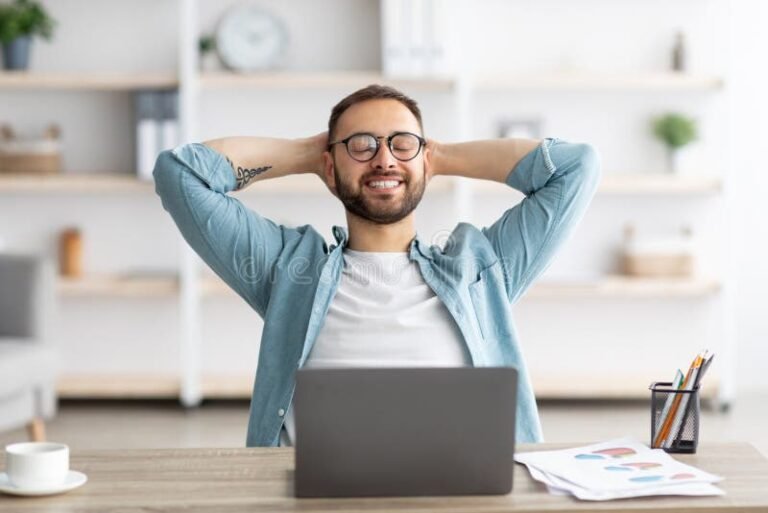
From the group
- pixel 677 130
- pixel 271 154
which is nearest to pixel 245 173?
pixel 271 154

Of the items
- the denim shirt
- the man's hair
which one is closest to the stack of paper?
the denim shirt

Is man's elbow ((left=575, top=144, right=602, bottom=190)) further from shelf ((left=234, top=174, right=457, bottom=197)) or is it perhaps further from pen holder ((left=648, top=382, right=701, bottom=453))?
shelf ((left=234, top=174, right=457, bottom=197))

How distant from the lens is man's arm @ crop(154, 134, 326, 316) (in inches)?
82.0

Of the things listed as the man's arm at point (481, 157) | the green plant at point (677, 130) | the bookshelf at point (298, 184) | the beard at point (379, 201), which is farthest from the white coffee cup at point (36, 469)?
the green plant at point (677, 130)

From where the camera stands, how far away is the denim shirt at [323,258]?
6.54 ft

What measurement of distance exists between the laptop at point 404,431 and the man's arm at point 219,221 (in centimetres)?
70

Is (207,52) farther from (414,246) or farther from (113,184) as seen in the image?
(414,246)

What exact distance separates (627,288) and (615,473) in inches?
131

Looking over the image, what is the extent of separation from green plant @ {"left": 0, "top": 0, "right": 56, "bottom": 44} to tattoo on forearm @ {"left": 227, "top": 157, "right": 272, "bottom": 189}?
2.93 meters

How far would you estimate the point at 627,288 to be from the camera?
479 cm

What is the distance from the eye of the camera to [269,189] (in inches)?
190

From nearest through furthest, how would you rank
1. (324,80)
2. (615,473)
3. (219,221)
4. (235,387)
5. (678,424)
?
(615,473) → (678,424) → (219,221) → (324,80) → (235,387)

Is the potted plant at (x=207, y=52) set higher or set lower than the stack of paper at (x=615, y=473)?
higher

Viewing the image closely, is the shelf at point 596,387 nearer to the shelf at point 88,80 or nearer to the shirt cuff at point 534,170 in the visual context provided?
the shelf at point 88,80
